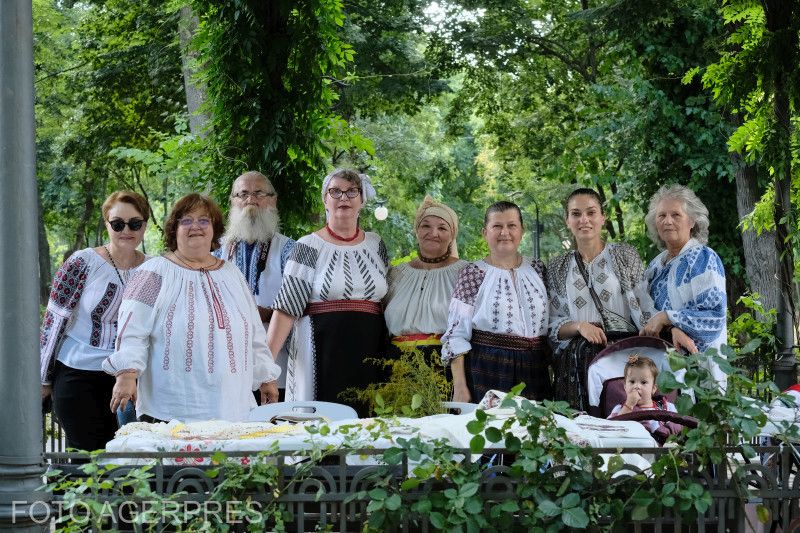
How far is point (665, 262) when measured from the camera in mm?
5730

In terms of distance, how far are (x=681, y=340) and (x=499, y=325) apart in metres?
0.92

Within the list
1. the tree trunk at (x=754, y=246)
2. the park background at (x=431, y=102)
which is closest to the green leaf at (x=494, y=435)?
the park background at (x=431, y=102)

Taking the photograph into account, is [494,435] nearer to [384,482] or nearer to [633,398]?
[384,482]

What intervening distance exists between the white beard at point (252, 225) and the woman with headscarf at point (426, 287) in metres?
0.74

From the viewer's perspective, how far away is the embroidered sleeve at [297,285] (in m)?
5.70

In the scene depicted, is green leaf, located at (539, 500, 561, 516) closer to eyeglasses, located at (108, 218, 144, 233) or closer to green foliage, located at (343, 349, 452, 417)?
green foliage, located at (343, 349, 452, 417)

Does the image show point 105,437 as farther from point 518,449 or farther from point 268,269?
point 518,449

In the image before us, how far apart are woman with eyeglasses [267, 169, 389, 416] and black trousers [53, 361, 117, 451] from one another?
940 millimetres

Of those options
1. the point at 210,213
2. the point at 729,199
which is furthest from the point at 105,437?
the point at 729,199

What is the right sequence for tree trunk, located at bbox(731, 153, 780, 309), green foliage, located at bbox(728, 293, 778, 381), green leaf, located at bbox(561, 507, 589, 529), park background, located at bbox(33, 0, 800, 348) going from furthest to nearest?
tree trunk, located at bbox(731, 153, 780, 309) < green foliage, located at bbox(728, 293, 778, 381) < park background, located at bbox(33, 0, 800, 348) < green leaf, located at bbox(561, 507, 589, 529)

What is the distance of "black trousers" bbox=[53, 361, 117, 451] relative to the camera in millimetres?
5301

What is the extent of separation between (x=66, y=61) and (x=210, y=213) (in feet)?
58.7

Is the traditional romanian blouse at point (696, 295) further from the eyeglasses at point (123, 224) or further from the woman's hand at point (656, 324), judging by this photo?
the eyeglasses at point (123, 224)

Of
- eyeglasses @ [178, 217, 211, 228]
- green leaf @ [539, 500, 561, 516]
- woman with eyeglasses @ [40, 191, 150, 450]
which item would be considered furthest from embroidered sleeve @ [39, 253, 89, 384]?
green leaf @ [539, 500, 561, 516]
